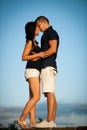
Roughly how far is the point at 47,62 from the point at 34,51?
29 centimetres

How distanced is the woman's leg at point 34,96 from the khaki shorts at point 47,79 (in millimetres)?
115

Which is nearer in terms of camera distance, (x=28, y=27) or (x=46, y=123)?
(x=46, y=123)

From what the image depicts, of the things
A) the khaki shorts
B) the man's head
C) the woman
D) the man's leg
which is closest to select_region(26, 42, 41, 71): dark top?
the woman

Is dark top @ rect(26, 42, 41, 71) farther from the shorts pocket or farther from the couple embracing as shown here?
the shorts pocket

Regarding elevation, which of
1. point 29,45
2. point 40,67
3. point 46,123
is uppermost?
point 29,45

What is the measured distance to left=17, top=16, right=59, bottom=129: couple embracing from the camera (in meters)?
4.62

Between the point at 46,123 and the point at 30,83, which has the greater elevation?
the point at 30,83

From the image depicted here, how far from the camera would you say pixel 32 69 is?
4750mm

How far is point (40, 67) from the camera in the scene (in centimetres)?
480

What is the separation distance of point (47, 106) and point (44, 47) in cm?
82

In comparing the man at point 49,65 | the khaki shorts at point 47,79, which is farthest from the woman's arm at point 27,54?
the khaki shorts at point 47,79

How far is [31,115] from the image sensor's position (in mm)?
4832

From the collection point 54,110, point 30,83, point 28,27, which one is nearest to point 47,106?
point 54,110

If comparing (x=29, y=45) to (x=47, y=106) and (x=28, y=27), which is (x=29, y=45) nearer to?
(x=28, y=27)
